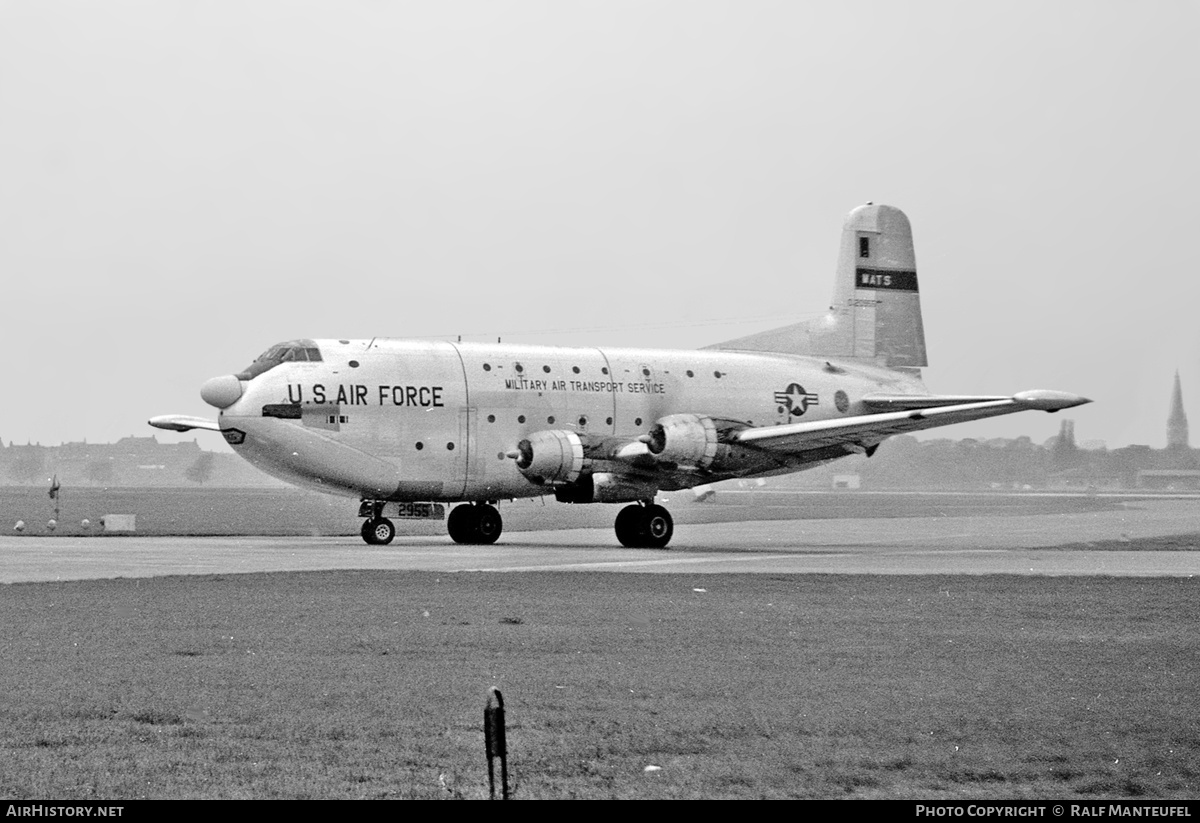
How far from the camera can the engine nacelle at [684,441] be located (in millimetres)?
36781

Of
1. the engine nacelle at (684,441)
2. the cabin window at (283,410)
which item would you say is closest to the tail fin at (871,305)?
the engine nacelle at (684,441)

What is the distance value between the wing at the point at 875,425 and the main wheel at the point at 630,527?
324cm

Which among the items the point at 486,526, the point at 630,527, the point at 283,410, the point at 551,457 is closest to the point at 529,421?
the point at 551,457

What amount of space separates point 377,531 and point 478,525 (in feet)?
9.76

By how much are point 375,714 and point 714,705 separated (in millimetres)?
2630

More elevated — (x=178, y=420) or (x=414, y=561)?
(x=178, y=420)

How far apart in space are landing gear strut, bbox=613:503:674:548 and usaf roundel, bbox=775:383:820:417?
214 inches

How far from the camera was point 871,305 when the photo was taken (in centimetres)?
4456

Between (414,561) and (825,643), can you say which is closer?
(825,643)

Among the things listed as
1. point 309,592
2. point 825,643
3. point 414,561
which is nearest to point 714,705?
point 825,643
